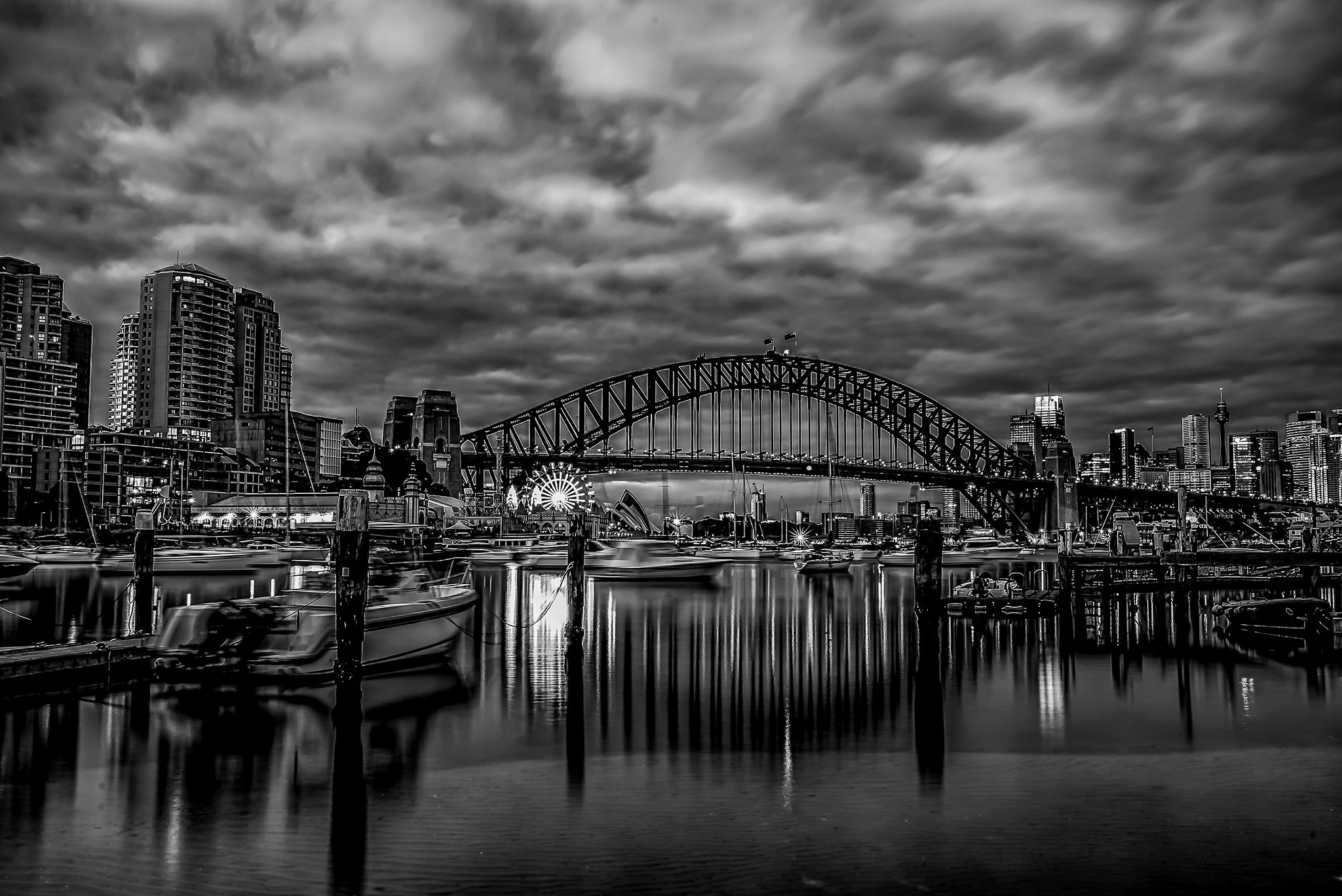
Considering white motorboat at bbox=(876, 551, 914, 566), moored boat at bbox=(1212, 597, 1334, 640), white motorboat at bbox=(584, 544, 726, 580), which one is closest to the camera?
moored boat at bbox=(1212, 597, 1334, 640)

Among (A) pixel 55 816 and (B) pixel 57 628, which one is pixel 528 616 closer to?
(B) pixel 57 628

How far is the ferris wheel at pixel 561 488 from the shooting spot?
11125 centimetres

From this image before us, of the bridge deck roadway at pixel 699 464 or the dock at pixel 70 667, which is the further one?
the bridge deck roadway at pixel 699 464

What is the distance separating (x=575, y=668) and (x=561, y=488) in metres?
87.6

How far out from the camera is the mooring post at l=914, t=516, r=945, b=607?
29438 millimetres

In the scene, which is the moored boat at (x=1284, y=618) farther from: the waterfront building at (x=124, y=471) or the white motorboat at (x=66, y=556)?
the waterfront building at (x=124, y=471)

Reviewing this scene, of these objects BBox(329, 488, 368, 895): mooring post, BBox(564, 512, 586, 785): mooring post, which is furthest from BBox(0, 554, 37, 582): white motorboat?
BBox(329, 488, 368, 895): mooring post

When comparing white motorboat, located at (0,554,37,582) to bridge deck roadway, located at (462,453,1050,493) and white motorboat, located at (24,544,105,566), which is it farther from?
bridge deck roadway, located at (462,453,1050,493)

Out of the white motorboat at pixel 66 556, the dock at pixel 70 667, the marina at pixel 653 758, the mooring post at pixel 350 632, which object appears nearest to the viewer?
the marina at pixel 653 758

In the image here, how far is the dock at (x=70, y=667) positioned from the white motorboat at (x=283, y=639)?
75 cm

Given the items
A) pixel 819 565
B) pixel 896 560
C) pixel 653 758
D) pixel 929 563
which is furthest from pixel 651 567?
pixel 653 758

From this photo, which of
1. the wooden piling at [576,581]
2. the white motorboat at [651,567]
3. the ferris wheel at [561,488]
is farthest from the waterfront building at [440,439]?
the wooden piling at [576,581]

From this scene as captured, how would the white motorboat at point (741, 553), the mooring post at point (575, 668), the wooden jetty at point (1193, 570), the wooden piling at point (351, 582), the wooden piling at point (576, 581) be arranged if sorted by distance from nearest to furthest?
1. the mooring post at point (575, 668)
2. the wooden piling at point (351, 582)
3. the wooden piling at point (576, 581)
4. the wooden jetty at point (1193, 570)
5. the white motorboat at point (741, 553)

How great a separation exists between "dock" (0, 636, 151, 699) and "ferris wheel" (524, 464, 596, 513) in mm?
79164
